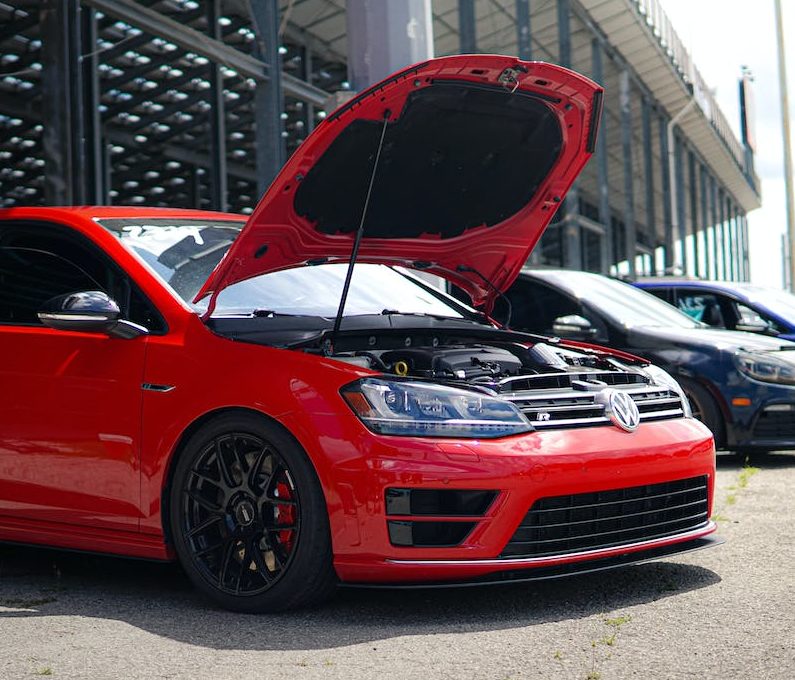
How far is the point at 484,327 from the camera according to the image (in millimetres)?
5375

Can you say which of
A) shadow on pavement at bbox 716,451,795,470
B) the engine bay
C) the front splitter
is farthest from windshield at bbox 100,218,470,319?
shadow on pavement at bbox 716,451,795,470

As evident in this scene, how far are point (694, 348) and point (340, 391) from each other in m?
4.97

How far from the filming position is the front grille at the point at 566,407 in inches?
165

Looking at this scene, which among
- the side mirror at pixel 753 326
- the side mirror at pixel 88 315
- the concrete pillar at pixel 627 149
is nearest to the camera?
the side mirror at pixel 88 315

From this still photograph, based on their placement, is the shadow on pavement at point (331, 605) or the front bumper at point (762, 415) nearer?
the shadow on pavement at point (331, 605)

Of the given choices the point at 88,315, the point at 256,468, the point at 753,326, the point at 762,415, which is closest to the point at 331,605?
the point at 256,468

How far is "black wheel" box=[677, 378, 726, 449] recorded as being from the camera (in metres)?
8.38

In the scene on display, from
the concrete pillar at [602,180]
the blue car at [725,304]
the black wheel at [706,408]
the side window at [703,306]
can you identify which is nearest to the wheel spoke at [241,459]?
the black wheel at [706,408]

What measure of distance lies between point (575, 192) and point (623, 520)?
79.0 feet

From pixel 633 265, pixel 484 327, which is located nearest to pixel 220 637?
pixel 484 327

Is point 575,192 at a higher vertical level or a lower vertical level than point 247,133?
lower

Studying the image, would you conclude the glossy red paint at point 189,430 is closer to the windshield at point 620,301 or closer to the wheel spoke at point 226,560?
the wheel spoke at point 226,560

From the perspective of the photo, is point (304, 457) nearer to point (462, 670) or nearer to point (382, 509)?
point (382, 509)

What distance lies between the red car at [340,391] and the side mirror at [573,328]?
298 cm
